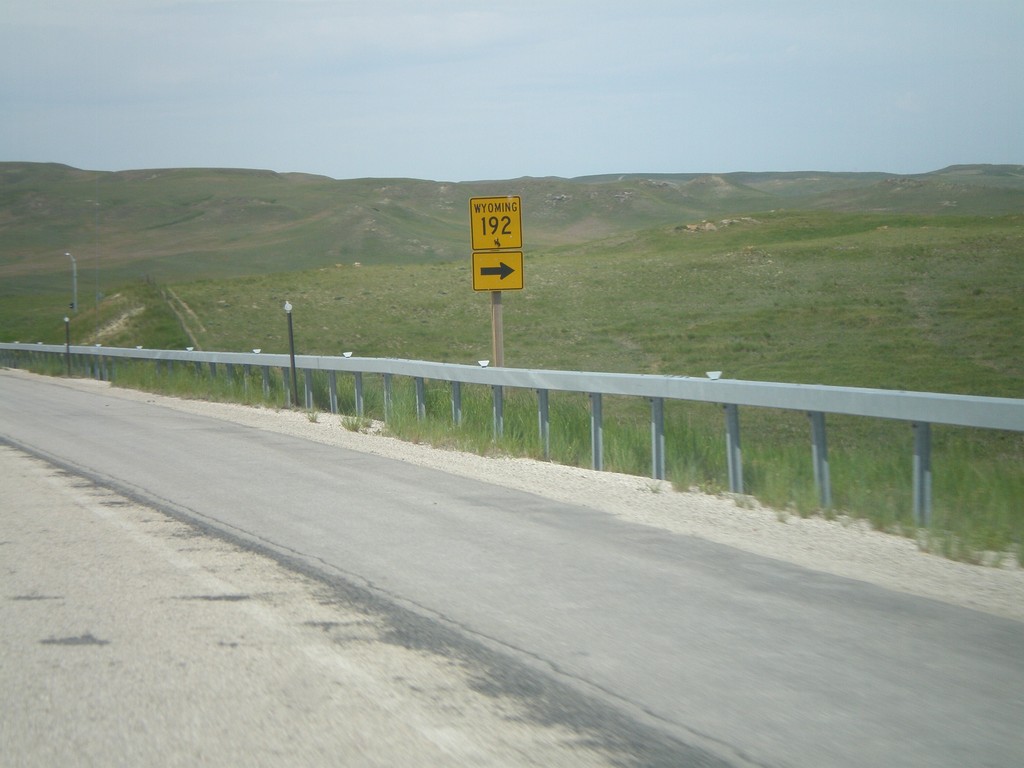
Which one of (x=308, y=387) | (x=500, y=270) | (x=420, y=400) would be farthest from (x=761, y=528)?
(x=308, y=387)

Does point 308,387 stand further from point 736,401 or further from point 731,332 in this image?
point 731,332

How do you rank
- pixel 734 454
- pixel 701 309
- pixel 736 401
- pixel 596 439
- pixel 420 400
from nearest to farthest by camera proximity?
pixel 734 454
pixel 736 401
pixel 596 439
pixel 420 400
pixel 701 309

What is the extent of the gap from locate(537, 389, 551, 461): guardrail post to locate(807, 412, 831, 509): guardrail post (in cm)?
423

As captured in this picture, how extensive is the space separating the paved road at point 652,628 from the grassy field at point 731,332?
1.97 metres

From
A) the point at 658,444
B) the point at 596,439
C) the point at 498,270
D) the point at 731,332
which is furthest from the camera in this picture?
the point at 731,332

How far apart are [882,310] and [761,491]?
26.3 meters

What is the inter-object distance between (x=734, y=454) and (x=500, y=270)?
7602 millimetres

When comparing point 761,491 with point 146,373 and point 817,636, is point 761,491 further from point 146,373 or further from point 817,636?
point 146,373

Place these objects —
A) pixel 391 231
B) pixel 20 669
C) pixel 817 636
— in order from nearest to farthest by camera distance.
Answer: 1. pixel 20 669
2. pixel 817 636
3. pixel 391 231

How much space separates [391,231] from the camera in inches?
7210

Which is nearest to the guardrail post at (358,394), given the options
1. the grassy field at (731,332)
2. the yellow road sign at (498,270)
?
the grassy field at (731,332)

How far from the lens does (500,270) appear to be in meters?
18.0

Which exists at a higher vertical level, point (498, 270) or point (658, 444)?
point (498, 270)

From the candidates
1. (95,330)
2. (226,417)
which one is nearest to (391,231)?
(95,330)
